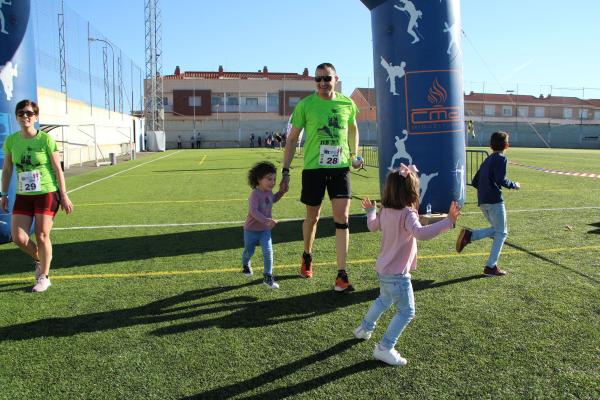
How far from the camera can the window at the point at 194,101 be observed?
6361 cm

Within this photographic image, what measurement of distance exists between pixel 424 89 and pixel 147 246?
199 inches

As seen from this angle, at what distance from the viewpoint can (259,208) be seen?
5.14 metres

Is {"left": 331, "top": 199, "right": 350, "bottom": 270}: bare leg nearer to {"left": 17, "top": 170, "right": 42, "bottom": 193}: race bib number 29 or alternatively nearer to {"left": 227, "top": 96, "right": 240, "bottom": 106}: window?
{"left": 17, "top": 170, "right": 42, "bottom": 193}: race bib number 29

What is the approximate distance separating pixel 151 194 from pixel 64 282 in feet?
28.0

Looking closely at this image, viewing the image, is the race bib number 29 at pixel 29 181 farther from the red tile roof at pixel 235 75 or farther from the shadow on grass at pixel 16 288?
the red tile roof at pixel 235 75

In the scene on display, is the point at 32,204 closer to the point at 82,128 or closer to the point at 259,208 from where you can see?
the point at 259,208

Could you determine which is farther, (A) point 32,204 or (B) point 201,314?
(A) point 32,204

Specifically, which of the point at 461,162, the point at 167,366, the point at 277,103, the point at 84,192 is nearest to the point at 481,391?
the point at 167,366

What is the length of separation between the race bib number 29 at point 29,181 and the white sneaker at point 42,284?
0.93 m

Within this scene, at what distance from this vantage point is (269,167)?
5148 millimetres

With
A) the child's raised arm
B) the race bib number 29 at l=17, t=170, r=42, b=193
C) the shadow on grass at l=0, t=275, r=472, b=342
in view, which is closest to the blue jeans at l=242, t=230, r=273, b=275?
the shadow on grass at l=0, t=275, r=472, b=342

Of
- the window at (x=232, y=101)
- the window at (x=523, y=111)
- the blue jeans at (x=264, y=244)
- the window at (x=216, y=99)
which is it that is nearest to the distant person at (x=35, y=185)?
the blue jeans at (x=264, y=244)

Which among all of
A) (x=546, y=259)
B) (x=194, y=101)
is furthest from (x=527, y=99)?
(x=546, y=259)

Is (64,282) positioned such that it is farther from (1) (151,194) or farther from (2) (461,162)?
(1) (151,194)
